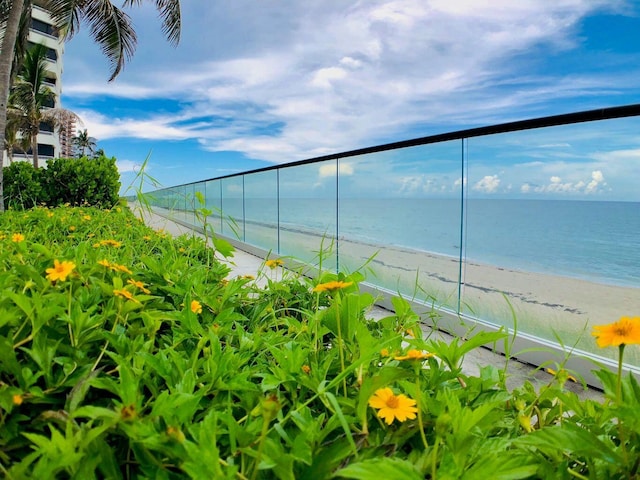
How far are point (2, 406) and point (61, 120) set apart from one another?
3262 cm

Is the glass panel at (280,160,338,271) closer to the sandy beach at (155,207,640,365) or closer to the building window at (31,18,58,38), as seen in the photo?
the sandy beach at (155,207,640,365)

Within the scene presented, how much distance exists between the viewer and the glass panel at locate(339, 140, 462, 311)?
371cm

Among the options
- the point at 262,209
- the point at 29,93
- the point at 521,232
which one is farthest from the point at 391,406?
the point at 29,93

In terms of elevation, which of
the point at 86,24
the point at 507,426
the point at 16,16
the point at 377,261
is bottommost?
the point at 377,261

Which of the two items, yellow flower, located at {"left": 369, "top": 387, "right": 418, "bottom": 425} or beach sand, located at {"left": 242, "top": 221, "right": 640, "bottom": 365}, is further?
beach sand, located at {"left": 242, "top": 221, "right": 640, "bottom": 365}

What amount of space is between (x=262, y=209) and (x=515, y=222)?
5.15 meters

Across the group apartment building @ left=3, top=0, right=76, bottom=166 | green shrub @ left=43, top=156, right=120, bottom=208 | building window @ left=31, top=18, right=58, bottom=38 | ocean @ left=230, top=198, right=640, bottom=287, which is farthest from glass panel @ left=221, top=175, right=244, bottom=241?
building window @ left=31, top=18, right=58, bottom=38

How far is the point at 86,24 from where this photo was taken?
10.9m

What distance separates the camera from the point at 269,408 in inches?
16.4

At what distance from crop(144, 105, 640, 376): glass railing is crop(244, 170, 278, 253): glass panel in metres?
2.48

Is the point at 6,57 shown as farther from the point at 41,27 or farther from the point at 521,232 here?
the point at 41,27

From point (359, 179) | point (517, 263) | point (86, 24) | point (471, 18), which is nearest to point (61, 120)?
point (86, 24)

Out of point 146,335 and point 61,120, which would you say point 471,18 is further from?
point 61,120

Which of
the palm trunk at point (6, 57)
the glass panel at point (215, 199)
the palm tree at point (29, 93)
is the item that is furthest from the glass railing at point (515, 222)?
the palm tree at point (29, 93)
